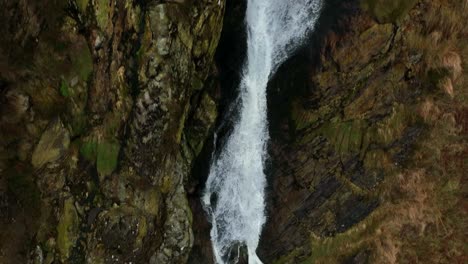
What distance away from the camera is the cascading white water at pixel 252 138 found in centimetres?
1519

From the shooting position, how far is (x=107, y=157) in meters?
13.1

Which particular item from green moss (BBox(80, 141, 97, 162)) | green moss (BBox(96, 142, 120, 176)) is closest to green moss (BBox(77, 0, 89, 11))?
green moss (BBox(80, 141, 97, 162))

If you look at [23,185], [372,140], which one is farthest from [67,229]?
[372,140]

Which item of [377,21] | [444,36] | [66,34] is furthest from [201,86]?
[444,36]

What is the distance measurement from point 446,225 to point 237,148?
10012mm

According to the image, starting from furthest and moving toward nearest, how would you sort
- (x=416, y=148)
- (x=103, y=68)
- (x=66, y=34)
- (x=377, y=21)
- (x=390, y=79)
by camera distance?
(x=416, y=148) → (x=390, y=79) → (x=377, y=21) → (x=103, y=68) → (x=66, y=34)

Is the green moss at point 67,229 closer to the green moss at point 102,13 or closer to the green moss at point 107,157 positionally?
the green moss at point 107,157

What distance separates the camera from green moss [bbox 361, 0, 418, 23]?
48.3 feet

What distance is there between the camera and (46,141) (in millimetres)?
11758

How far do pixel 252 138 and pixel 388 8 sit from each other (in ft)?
20.3

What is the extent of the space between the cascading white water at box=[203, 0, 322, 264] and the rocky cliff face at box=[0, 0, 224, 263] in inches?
69.6

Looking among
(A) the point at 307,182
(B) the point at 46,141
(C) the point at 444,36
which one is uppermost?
(C) the point at 444,36

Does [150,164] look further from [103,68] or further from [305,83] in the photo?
[305,83]

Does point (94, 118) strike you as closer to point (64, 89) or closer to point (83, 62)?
point (64, 89)
